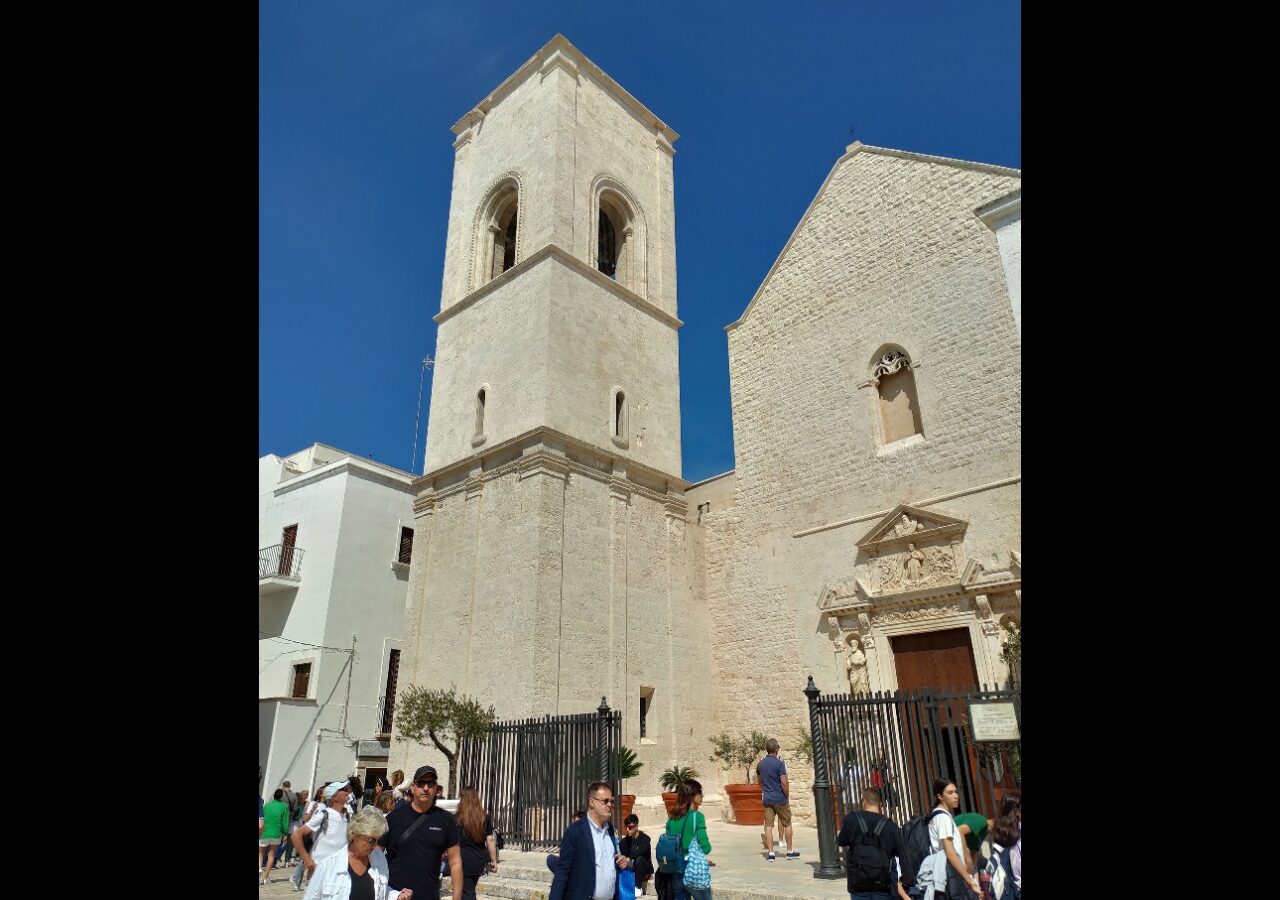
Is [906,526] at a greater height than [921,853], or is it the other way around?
[906,526]

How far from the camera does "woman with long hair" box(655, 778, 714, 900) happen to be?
19.4ft

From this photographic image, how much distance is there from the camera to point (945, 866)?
5.13m

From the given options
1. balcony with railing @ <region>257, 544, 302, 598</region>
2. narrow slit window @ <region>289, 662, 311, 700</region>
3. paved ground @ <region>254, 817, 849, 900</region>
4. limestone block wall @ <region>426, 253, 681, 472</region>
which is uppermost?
limestone block wall @ <region>426, 253, 681, 472</region>

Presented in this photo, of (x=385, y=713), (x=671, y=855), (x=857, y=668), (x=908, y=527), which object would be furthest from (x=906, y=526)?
(x=385, y=713)

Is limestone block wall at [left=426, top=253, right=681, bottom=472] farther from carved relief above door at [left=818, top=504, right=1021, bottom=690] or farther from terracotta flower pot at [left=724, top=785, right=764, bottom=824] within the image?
terracotta flower pot at [left=724, top=785, right=764, bottom=824]

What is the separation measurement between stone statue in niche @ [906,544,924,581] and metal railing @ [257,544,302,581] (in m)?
14.8

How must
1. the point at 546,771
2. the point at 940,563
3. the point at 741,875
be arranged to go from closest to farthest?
the point at 741,875 < the point at 546,771 < the point at 940,563

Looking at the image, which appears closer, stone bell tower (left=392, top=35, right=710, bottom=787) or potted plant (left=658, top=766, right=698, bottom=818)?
potted plant (left=658, top=766, right=698, bottom=818)


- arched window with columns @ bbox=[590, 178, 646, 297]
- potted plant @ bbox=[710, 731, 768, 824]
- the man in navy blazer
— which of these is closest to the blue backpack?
the man in navy blazer

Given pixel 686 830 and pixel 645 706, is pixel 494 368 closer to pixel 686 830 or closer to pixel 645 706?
pixel 645 706

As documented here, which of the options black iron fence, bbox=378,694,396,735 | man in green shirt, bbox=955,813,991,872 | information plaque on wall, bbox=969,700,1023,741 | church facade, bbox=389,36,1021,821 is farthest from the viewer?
black iron fence, bbox=378,694,396,735

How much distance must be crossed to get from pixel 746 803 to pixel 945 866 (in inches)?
374
